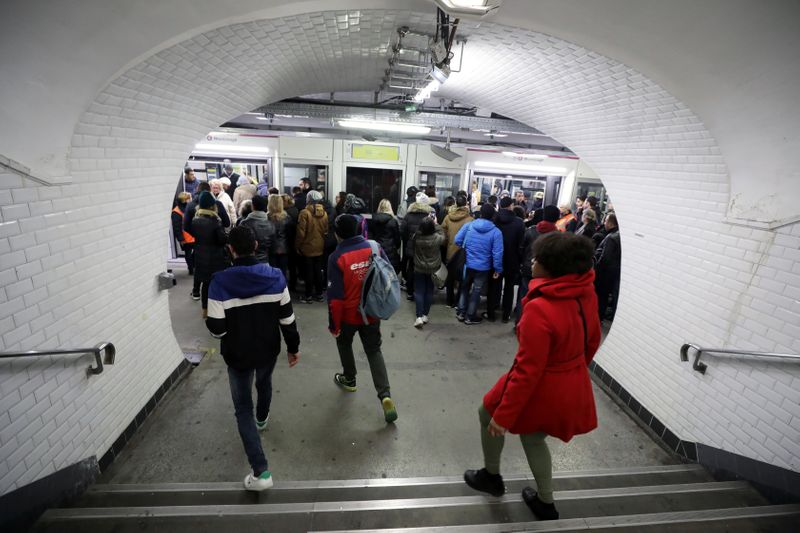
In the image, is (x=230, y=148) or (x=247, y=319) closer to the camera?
(x=247, y=319)

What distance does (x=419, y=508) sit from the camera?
227 cm

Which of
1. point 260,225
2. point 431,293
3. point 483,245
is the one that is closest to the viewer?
point 260,225

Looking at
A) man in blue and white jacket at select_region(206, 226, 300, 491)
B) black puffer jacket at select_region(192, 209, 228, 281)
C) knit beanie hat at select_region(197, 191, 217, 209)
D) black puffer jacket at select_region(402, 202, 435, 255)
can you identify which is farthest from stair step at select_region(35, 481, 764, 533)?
black puffer jacket at select_region(402, 202, 435, 255)

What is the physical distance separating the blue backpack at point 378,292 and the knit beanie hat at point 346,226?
0.26 m

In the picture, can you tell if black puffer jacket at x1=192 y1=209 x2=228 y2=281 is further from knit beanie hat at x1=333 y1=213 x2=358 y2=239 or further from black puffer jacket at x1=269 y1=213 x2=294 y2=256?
knit beanie hat at x1=333 y1=213 x2=358 y2=239

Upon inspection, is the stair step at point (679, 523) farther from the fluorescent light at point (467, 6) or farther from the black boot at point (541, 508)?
the fluorescent light at point (467, 6)

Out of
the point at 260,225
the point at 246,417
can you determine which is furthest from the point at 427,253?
the point at 246,417

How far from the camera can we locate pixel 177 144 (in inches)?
131

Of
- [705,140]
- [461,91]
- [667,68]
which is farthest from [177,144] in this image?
[705,140]

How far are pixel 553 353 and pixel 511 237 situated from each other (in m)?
3.74

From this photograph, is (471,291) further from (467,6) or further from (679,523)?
(467,6)

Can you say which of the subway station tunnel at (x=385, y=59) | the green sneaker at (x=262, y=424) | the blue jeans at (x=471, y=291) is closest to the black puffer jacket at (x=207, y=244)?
the subway station tunnel at (x=385, y=59)

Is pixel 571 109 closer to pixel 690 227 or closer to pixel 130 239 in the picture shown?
pixel 690 227

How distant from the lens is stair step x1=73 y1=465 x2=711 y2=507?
237 cm
